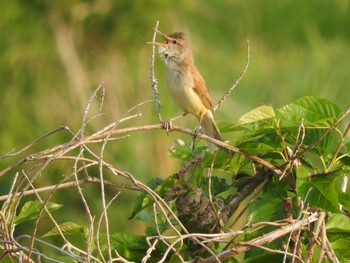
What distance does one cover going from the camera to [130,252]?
2535 mm

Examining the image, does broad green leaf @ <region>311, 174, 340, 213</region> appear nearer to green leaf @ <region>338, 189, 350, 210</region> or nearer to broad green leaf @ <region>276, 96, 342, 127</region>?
green leaf @ <region>338, 189, 350, 210</region>

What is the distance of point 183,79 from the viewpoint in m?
4.51

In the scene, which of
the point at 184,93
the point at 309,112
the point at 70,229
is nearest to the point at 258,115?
the point at 309,112

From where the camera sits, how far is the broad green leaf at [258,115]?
2377mm

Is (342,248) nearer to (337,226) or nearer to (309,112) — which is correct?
(337,226)

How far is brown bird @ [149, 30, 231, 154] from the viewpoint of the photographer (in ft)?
14.6

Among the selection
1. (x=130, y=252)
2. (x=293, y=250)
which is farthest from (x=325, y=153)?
(x=130, y=252)

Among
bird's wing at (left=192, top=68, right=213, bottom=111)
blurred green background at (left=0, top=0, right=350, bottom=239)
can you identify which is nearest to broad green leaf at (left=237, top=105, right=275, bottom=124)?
bird's wing at (left=192, top=68, right=213, bottom=111)

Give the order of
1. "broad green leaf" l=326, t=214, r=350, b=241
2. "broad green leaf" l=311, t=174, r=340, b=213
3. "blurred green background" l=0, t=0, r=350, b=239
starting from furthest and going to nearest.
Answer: "blurred green background" l=0, t=0, r=350, b=239 → "broad green leaf" l=326, t=214, r=350, b=241 → "broad green leaf" l=311, t=174, r=340, b=213

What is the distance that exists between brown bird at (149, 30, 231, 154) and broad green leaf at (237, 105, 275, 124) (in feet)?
6.49

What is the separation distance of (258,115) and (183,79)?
2.14 metres

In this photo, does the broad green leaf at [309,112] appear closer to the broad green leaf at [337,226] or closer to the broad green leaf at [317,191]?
the broad green leaf at [317,191]

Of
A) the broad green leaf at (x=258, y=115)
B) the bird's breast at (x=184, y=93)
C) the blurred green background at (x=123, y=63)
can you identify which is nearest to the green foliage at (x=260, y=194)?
the broad green leaf at (x=258, y=115)

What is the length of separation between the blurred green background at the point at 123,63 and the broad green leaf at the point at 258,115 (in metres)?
6.01
